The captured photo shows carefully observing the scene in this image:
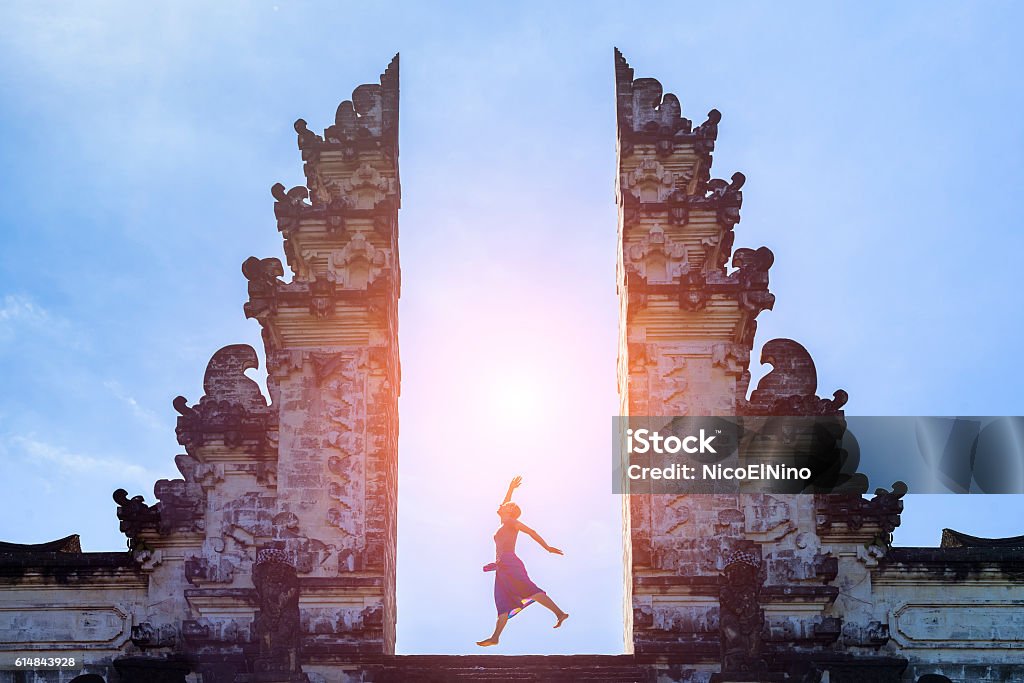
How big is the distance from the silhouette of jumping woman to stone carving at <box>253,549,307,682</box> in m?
2.72

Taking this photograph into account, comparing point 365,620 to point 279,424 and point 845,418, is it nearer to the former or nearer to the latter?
point 279,424

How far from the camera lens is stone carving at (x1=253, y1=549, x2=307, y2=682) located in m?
23.6

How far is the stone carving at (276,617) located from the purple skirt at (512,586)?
295 centimetres

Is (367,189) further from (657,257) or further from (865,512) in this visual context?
(865,512)

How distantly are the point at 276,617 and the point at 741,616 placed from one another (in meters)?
6.67

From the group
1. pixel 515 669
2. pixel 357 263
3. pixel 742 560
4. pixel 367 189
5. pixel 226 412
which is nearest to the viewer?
pixel 515 669

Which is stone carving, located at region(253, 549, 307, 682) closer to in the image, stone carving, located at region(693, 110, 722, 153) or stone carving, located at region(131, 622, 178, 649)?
stone carving, located at region(131, 622, 178, 649)

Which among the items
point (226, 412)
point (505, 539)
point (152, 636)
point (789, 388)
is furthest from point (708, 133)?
point (152, 636)

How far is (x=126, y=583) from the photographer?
2467 centimetres

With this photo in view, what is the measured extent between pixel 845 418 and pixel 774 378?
1.24 metres

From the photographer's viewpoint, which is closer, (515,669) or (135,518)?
(515,669)

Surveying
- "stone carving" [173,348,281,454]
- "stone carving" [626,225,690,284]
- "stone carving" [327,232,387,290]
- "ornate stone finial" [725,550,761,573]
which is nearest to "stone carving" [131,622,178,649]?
"stone carving" [173,348,281,454]

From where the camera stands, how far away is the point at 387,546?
25.1 m

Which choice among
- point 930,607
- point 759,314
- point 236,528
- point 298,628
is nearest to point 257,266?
point 236,528
